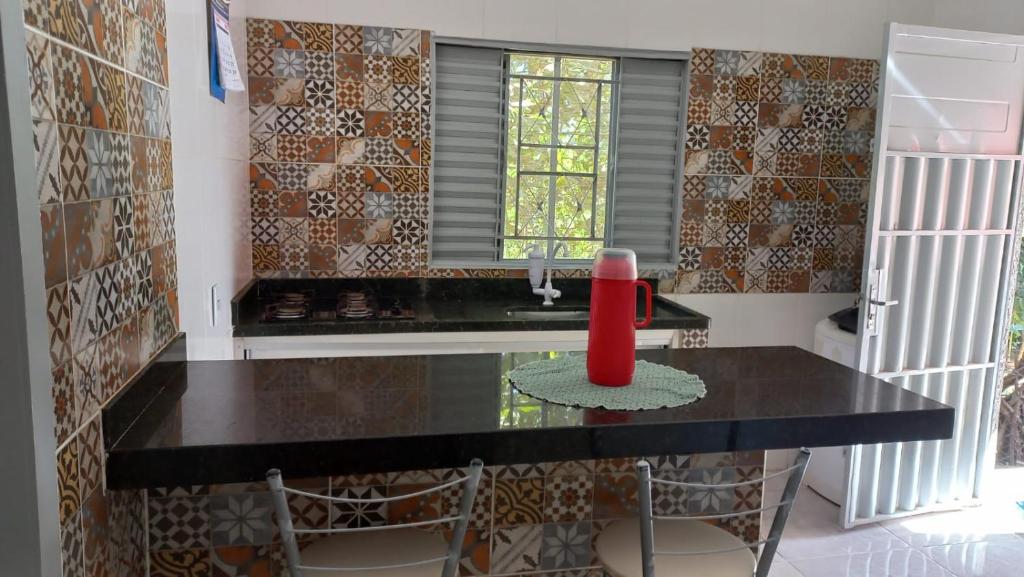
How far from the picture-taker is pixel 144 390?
1.44 meters

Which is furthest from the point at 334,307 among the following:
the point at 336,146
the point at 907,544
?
the point at 907,544

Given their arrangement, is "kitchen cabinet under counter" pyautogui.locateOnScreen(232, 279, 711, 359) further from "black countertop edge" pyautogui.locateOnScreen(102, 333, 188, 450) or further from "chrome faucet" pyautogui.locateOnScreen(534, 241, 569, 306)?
"black countertop edge" pyautogui.locateOnScreen(102, 333, 188, 450)

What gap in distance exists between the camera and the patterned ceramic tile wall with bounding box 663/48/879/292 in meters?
3.60

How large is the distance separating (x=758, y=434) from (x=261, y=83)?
2597 mm

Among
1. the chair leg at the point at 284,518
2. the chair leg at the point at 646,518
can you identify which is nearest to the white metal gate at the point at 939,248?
the chair leg at the point at 646,518

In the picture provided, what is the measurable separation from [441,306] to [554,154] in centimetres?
90

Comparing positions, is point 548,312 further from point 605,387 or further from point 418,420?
point 418,420

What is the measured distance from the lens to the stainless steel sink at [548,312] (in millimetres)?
3375

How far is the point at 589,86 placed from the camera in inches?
140

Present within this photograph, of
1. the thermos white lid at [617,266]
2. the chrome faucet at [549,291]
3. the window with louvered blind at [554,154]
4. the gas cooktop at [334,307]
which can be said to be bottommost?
the gas cooktop at [334,307]

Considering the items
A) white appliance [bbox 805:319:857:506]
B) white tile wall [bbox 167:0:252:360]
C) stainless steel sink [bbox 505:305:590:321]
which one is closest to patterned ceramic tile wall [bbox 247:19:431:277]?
white tile wall [bbox 167:0:252:360]

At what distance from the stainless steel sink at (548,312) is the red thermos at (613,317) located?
1.71 m

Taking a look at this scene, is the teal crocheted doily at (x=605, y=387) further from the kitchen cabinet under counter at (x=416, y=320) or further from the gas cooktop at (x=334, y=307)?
the gas cooktop at (x=334, y=307)

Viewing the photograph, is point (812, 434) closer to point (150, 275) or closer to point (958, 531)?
point (150, 275)
